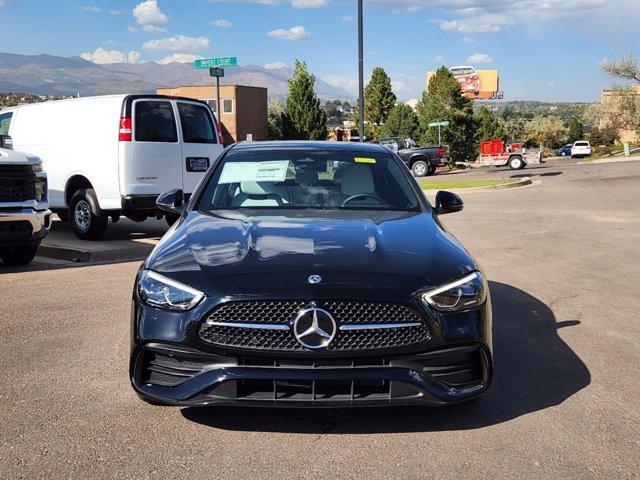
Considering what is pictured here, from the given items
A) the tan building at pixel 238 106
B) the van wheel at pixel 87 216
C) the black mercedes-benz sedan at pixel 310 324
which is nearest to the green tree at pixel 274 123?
the tan building at pixel 238 106

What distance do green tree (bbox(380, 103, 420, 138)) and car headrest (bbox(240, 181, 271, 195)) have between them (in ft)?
161

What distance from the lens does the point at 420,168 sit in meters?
32.3

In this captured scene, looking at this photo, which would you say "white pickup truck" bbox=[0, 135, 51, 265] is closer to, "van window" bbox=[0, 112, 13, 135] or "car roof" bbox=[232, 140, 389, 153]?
"car roof" bbox=[232, 140, 389, 153]

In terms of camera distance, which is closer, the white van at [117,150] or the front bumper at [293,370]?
the front bumper at [293,370]

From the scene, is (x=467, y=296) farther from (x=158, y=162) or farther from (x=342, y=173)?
(x=158, y=162)

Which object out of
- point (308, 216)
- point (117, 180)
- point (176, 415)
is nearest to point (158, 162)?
point (117, 180)

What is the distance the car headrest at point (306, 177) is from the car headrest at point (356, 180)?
0.71 feet

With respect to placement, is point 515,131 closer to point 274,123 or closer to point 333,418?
point 274,123

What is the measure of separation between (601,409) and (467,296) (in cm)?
116

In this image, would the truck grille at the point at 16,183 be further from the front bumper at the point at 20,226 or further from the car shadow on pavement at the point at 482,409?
the car shadow on pavement at the point at 482,409

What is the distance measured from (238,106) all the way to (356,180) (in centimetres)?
7133

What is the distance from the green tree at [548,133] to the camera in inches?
4304

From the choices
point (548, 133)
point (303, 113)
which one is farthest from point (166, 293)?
point (548, 133)

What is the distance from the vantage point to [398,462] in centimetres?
321
